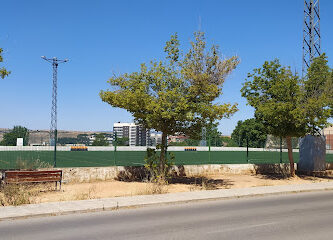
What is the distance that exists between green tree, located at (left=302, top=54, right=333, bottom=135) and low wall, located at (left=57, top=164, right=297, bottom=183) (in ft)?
15.2

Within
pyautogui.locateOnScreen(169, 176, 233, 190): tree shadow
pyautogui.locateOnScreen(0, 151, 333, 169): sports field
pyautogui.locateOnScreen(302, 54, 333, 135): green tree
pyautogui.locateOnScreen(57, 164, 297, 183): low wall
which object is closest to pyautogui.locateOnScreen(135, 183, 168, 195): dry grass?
pyautogui.locateOnScreen(169, 176, 233, 190): tree shadow

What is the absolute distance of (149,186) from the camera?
14766 millimetres

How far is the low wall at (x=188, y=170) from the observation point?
17.8 m

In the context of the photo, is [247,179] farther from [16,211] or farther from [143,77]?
[16,211]

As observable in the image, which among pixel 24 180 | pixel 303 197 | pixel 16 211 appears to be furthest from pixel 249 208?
pixel 24 180

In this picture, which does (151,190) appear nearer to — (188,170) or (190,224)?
(190,224)

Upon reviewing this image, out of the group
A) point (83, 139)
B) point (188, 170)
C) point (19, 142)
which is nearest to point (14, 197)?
point (188, 170)

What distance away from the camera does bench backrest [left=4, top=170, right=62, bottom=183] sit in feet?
46.1

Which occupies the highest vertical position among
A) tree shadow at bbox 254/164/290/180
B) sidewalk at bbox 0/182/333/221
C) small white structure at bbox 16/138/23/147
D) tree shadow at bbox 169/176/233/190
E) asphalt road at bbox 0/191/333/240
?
small white structure at bbox 16/138/23/147

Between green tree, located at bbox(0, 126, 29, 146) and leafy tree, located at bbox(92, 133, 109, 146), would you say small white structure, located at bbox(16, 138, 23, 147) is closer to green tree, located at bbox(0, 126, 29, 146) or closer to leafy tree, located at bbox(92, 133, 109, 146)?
green tree, located at bbox(0, 126, 29, 146)

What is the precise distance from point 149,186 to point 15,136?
10855 mm

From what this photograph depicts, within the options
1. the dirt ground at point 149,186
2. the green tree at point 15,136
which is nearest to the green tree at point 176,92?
the dirt ground at point 149,186

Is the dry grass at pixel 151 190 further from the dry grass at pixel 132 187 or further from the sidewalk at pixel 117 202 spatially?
the sidewalk at pixel 117 202

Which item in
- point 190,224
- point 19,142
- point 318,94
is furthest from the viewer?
point 19,142
